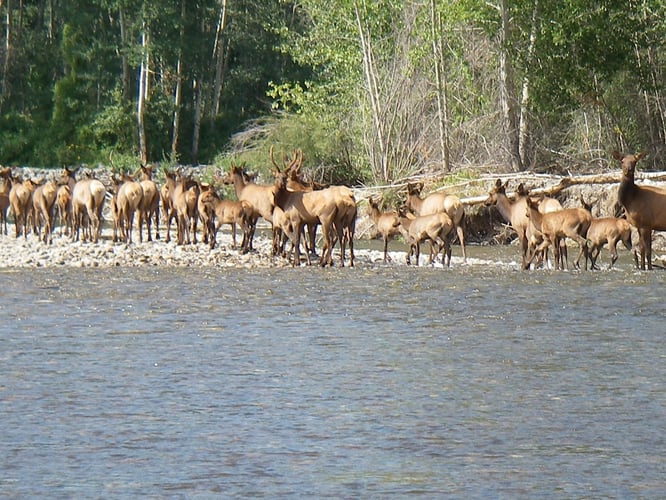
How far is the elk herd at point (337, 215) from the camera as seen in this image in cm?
2219

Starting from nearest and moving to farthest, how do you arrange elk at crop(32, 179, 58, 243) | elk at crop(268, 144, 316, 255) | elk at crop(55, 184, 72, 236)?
elk at crop(268, 144, 316, 255)
elk at crop(32, 179, 58, 243)
elk at crop(55, 184, 72, 236)

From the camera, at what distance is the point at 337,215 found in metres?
22.9

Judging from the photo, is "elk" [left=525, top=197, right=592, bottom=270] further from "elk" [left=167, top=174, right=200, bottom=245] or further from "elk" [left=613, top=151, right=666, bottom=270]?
"elk" [left=167, top=174, right=200, bottom=245]

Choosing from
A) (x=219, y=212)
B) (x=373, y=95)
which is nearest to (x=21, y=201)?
(x=219, y=212)

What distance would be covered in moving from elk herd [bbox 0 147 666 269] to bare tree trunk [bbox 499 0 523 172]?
4.52m

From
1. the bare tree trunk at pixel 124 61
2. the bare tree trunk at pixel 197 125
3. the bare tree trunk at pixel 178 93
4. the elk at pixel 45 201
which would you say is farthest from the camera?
the bare tree trunk at pixel 197 125

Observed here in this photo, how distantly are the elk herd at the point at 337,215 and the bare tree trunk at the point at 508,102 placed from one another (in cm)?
452

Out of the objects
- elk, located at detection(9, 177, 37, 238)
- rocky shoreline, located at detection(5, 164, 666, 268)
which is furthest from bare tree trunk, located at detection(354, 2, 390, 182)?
elk, located at detection(9, 177, 37, 238)

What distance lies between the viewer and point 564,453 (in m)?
8.48

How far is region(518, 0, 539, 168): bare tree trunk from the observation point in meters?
32.5

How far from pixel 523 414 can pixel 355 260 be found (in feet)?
48.1

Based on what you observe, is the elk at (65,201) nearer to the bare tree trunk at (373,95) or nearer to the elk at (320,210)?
the bare tree trunk at (373,95)

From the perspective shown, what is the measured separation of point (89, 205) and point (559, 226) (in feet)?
35.1

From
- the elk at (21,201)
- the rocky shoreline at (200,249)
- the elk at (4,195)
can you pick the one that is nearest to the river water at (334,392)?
the rocky shoreline at (200,249)
